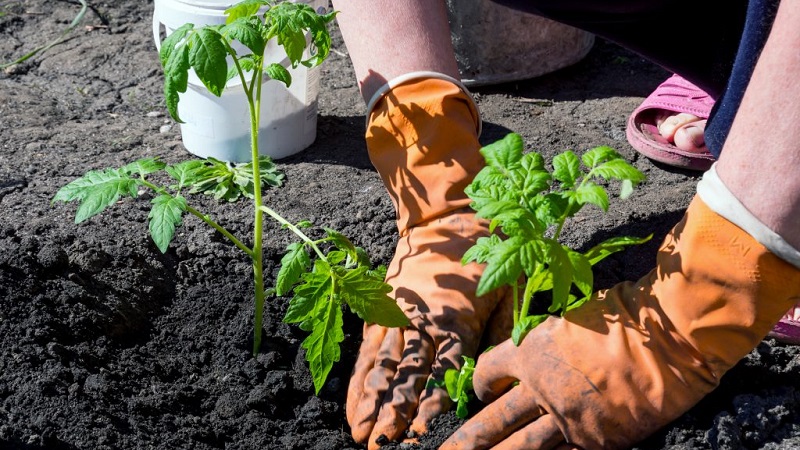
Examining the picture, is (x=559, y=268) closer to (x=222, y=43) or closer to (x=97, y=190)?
(x=222, y=43)

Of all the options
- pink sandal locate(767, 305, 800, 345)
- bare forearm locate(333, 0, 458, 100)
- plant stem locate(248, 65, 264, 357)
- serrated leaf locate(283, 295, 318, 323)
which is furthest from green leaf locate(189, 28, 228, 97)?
pink sandal locate(767, 305, 800, 345)

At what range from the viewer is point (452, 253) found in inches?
79.8

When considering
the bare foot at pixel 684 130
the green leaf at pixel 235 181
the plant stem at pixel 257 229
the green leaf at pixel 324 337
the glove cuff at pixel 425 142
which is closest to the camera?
the green leaf at pixel 324 337

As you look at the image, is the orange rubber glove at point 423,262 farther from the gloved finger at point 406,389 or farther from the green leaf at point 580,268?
the green leaf at point 580,268

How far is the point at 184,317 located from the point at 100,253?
274 millimetres

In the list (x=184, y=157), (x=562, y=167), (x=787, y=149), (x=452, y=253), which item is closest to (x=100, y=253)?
(x=184, y=157)

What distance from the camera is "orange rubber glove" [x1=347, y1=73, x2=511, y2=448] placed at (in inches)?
75.1

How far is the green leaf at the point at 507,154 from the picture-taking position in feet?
5.47

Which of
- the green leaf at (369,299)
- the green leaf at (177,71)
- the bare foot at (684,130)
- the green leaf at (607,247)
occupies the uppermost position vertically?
the green leaf at (177,71)

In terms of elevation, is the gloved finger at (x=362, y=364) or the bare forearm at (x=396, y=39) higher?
the bare forearm at (x=396, y=39)

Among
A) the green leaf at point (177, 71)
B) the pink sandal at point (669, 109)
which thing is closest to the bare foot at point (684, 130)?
the pink sandal at point (669, 109)

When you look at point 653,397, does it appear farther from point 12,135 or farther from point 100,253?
point 12,135

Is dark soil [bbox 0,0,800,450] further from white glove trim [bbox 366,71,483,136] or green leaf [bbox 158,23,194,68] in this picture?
green leaf [bbox 158,23,194,68]

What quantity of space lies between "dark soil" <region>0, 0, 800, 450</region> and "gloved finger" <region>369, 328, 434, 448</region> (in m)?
0.07
